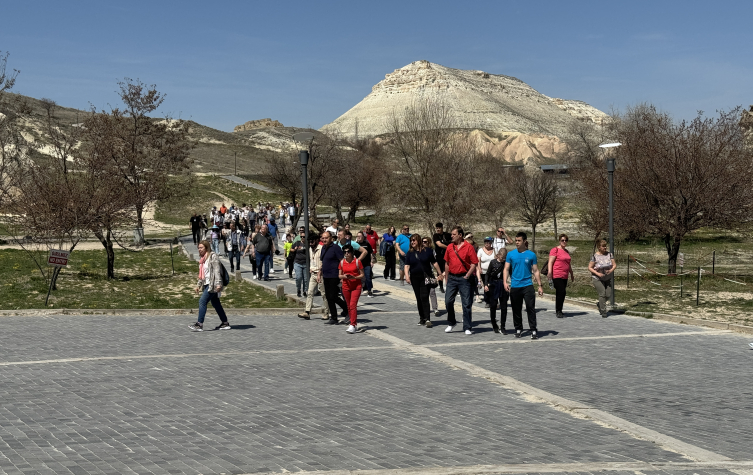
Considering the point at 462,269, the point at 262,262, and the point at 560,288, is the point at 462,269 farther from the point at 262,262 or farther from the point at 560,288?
the point at 262,262

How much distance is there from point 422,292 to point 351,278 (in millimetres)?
1512

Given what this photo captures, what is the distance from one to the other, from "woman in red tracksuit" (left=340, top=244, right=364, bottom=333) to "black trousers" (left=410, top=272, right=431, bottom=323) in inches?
43.6

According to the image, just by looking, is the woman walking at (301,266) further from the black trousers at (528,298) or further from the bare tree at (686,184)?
the bare tree at (686,184)

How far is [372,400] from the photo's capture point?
9.32 m

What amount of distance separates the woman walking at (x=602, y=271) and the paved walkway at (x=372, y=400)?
66.3 inches

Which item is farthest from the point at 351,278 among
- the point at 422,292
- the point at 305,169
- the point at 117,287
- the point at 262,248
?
the point at 117,287

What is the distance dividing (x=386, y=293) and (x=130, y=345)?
939 cm

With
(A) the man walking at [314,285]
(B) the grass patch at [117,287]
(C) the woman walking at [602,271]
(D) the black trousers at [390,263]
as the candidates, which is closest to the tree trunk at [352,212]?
(B) the grass patch at [117,287]

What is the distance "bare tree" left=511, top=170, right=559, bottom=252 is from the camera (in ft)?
178

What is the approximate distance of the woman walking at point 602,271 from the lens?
16594 millimetres

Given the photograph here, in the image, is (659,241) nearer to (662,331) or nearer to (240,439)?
(662,331)

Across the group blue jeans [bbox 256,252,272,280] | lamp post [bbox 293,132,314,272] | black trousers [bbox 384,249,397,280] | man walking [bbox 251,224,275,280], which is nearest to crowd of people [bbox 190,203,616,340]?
lamp post [bbox 293,132,314,272]

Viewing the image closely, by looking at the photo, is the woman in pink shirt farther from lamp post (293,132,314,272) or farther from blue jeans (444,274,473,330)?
lamp post (293,132,314,272)

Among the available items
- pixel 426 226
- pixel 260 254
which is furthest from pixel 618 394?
pixel 426 226
